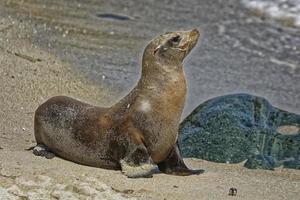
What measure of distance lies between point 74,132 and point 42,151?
0.30 m

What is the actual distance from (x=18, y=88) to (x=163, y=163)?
2.52 m

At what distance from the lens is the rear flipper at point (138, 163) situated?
18.2ft

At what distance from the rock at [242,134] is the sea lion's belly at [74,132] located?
102cm

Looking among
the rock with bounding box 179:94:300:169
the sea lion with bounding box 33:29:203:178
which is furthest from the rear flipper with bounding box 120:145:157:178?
the rock with bounding box 179:94:300:169

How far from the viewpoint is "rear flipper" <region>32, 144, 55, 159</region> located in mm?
6049

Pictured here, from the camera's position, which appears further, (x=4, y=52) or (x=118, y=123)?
(x=4, y=52)

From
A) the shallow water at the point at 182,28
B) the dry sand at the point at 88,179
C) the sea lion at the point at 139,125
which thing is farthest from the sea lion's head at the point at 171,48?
the shallow water at the point at 182,28

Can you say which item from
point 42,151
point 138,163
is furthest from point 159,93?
point 42,151

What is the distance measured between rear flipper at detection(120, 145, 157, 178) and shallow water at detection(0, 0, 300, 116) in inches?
92.3

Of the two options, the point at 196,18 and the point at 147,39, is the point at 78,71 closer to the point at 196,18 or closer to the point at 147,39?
the point at 147,39

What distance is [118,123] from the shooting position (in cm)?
580

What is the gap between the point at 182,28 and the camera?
11.6 m

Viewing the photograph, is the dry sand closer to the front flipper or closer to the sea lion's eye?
the front flipper

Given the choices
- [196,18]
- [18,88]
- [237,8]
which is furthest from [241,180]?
[237,8]
